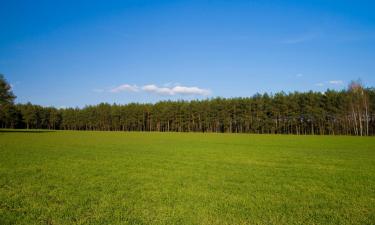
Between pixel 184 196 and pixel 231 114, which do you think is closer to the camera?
pixel 184 196

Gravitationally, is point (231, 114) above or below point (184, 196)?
above

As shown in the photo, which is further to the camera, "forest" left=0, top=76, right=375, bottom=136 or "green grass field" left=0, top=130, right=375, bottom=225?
"forest" left=0, top=76, right=375, bottom=136

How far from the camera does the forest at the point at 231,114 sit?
81938 millimetres

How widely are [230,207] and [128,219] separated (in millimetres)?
3172

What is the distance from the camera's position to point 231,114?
110500 mm

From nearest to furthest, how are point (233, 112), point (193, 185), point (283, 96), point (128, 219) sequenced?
point (128, 219)
point (193, 185)
point (283, 96)
point (233, 112)

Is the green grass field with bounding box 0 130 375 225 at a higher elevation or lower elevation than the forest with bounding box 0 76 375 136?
lower

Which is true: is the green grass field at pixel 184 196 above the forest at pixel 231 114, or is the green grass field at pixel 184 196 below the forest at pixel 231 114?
below

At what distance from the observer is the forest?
Answer: 81.9m

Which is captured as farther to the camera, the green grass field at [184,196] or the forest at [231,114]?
the forest at [231,114]

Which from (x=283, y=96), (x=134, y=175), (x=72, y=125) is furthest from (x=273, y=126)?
(x=72, y=125)

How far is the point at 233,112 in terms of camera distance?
110000 mm

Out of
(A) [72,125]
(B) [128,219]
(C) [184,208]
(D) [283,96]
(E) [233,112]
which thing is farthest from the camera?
(A) [72,125]

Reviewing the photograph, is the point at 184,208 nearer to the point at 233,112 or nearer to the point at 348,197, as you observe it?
the point at 348,197
